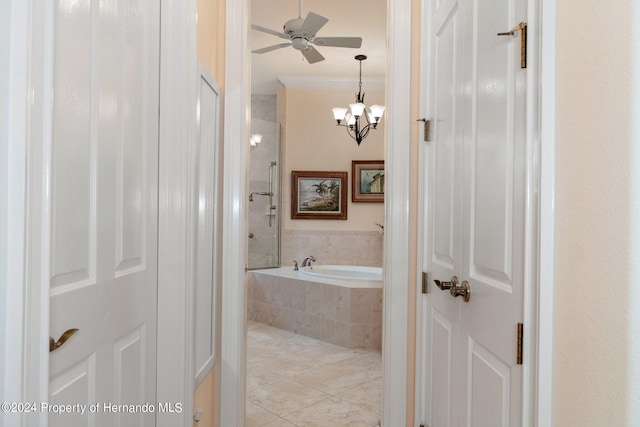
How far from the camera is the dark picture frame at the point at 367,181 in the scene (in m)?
5.56

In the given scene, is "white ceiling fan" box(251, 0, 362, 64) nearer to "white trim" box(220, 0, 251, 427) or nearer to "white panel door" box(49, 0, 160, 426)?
"white trim" box(220, 0, 251, 427)

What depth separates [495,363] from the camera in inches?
44.2

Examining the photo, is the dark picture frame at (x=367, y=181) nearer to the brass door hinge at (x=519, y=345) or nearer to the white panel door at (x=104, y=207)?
the white panel door at (x=104, y=207)

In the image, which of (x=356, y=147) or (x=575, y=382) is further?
(x=356, y=147)

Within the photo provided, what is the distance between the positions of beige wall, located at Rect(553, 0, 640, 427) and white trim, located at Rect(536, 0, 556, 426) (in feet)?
0.04

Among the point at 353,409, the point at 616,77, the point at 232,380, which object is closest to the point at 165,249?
the point at 232,380

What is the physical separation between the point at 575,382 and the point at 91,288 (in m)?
1.16

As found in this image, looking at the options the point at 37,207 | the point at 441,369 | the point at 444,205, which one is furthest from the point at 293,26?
the point at 37,207

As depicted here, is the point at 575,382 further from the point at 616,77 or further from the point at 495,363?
the point at 616,77

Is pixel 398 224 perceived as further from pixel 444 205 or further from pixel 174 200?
pixel 174 200

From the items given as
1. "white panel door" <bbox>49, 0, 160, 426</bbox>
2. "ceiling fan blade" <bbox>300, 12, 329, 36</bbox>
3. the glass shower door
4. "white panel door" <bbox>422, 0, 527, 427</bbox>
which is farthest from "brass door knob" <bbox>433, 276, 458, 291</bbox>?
the glass shower door

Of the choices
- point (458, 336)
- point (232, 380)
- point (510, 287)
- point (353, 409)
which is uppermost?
point (510, 287)

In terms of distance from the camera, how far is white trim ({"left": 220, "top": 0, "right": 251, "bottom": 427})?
2.05 metres

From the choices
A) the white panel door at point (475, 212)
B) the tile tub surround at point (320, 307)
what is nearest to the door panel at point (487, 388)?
the white panel door at point (475, 212)
